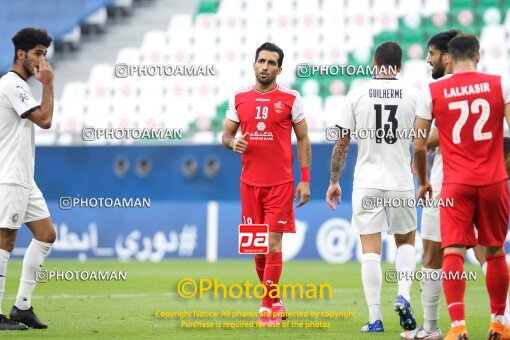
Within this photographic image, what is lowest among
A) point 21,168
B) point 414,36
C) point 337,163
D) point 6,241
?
point 6,241

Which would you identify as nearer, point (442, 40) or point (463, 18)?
point (442, 40)

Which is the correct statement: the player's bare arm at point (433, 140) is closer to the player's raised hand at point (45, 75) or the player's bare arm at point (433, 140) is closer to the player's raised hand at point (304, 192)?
the player's raised hand at point (304, 192)

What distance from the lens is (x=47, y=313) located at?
975cm

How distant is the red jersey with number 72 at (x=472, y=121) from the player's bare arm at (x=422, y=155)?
11 cm

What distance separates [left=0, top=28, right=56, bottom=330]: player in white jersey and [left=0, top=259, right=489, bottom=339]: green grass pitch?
0.41 metres

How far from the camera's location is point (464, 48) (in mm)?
7051

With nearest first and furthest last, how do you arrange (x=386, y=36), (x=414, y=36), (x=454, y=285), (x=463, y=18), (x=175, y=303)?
1. (x=454, y=285)
2. (x=175, y=303)
3. (x=414, y=36)
4. (x=463, y=18)
5. (x=386, y=36)

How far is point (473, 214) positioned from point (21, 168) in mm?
3765

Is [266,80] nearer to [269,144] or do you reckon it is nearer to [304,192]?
[269,144]

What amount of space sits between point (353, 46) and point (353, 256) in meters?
6.78

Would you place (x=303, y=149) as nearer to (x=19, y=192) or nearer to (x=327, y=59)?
(x=19, y=192)

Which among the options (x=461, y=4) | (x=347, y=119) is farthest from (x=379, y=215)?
(x=461, y=4)

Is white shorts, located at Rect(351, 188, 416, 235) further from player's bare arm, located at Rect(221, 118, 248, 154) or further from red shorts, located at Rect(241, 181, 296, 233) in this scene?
player's bare arm, located at Rect(221, 118, 248, 154)

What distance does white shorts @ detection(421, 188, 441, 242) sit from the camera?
7.72 metres
